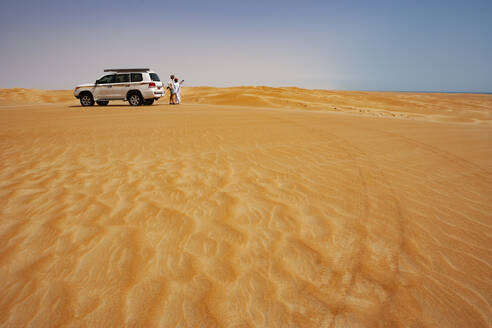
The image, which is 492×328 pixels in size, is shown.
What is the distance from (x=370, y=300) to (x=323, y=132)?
20.9 feet

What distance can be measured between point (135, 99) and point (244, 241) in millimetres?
15236

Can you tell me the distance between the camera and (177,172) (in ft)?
13.3

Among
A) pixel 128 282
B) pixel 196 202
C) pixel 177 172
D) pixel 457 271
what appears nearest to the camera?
pixel 128 282

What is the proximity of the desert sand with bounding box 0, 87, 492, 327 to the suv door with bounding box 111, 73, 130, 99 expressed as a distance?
38.0 feet

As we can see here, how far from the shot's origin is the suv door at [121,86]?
15.1 m

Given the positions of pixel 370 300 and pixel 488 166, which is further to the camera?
pixel 488 166

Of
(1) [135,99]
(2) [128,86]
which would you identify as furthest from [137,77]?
(1) [135,99]

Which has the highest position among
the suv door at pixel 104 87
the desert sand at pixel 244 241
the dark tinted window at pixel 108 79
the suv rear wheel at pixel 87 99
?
the dark tinted window at pixel 108 79

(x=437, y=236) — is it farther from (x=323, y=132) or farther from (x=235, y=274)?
(x=323, y=132)

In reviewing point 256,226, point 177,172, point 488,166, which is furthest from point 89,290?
point 488,166

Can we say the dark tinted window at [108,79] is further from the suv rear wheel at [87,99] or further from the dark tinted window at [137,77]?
the suv rear wheel at [87,99]

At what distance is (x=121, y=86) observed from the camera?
15.2 meters

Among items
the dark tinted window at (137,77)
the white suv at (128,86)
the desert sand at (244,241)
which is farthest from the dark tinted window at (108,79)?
the desert sand at (244,241)

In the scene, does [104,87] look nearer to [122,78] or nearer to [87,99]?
[122,78]
